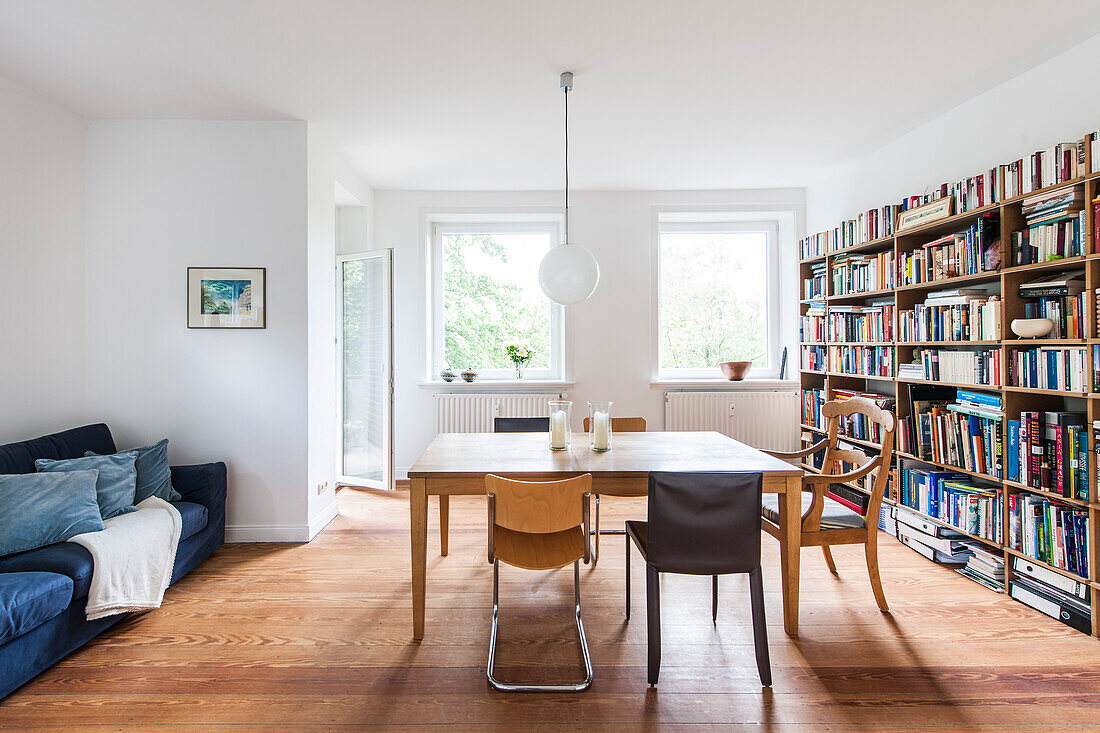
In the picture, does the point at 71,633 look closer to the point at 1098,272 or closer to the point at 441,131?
the point at 441,131

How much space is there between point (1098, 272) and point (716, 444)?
5.83ft

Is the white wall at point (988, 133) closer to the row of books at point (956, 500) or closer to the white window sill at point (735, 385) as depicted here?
the white window sill at point (735, 385)

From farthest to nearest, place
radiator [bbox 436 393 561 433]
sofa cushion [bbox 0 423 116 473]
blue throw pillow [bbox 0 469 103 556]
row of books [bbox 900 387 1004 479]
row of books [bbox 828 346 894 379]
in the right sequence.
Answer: radiator [bbox 436 393 561 433], row of books [bbox 828 346 894 379], row of books [bbox 900 387 1004 479], sofa cushion [bbox 0 423 116 473], blue throw pillow [bbox 0 469 103 556]

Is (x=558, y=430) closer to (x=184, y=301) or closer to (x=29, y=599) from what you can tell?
(x=29, y=599)

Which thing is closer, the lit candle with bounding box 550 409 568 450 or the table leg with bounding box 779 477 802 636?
the table leg with bounding box 779 477 802 636

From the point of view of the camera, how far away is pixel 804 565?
3053 mm

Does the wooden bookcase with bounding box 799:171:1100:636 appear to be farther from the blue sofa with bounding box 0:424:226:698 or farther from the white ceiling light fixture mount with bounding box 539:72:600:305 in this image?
the blue sofa with bounding box 0:424:226:698

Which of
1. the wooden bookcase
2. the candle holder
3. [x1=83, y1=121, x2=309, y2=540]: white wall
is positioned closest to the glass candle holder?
the candle holder

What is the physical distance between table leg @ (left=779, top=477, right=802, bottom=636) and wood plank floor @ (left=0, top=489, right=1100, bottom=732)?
0.37ft

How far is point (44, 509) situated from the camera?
2277mm

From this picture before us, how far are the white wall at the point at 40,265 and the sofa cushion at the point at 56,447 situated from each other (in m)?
0.26

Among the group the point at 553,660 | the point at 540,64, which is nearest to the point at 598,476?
the point at 553,660

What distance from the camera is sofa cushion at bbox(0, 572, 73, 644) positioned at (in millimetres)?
1837

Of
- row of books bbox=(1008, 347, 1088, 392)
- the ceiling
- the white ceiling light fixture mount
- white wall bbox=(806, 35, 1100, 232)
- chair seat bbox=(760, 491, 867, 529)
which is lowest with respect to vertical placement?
chair seat bbox=(760, 491, 867, 529)
